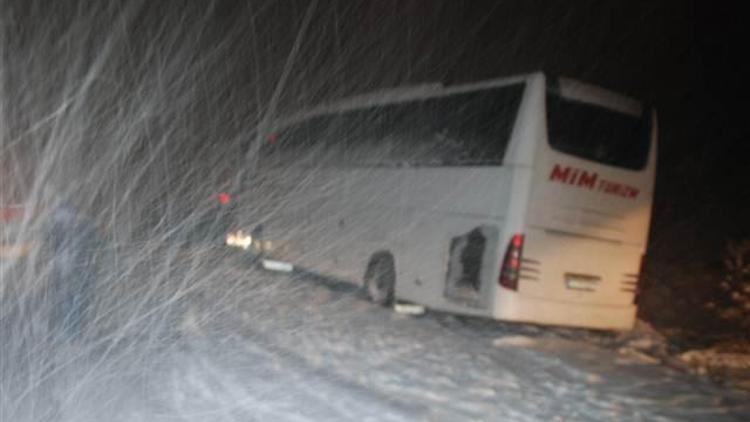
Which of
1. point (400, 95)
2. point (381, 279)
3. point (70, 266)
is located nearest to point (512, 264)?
point (381, 279)

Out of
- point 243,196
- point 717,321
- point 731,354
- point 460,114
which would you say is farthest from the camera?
point 243,196

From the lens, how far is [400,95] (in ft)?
40.3

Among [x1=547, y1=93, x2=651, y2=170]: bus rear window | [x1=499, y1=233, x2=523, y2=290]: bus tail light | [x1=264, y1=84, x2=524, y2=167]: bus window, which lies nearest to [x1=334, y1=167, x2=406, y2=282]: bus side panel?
[x1=264, y1=84, x2=524, y2=167]: bus window

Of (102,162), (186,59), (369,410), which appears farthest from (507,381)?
(186,59)

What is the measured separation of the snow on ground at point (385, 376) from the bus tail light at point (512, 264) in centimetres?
83

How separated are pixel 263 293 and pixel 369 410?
645 centimetres

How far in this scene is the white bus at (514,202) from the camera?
9.34m

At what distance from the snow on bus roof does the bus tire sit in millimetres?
2581

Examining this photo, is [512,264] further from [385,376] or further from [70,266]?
[70,266]

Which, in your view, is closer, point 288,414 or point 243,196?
point 288,414

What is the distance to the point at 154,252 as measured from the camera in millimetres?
13711

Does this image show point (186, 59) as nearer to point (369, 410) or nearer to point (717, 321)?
point (717, 321)

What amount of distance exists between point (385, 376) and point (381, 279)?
14.4ft

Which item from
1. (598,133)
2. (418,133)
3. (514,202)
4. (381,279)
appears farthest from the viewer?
(381,279)
